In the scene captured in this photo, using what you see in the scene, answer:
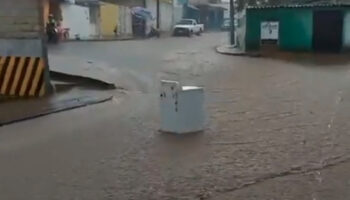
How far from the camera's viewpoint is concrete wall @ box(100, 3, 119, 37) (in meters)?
51.0

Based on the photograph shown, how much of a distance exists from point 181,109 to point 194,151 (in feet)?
4.47

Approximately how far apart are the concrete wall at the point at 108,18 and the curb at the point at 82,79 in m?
32.4

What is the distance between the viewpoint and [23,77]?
48.7 ft

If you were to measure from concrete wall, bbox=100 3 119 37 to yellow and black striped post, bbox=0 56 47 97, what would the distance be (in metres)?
35.6

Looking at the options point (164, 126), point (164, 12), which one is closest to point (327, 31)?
point (164, 126)

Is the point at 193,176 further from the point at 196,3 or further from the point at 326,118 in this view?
the point at 196,3

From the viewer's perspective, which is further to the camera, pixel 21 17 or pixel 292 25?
pixel 292 25

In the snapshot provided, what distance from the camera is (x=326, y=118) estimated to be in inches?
431

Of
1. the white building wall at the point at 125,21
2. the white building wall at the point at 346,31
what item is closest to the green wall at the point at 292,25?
the white building wall at the point at 346,31

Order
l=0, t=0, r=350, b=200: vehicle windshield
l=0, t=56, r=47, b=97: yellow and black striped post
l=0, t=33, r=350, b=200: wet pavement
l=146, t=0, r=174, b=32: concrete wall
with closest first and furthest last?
l=0, t=33, r=350, b=200: wet pavement, l=0, t=0, r=350, b=200: vehicle windshield, l=0, t=56, r=47, b=97: yellow and black striped post, l=146, t=0, r=174, b=32: concrete wall

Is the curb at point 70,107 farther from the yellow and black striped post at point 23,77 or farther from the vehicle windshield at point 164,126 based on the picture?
the yellow and black striped post at point 23,77

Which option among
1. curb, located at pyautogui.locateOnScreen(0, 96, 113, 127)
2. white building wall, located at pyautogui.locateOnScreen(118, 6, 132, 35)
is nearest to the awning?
white building wall, located at pyautogui.locateOnScreen(118, 6, 132, 35)

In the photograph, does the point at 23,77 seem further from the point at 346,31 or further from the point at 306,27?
the point at 346,31

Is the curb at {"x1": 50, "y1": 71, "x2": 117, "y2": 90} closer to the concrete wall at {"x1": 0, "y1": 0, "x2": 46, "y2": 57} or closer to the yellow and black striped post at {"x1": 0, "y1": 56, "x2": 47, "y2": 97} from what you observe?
the yellow and black striped post at {"x1": 0, "y1": 56, "x2": 47, "y2": 97}
